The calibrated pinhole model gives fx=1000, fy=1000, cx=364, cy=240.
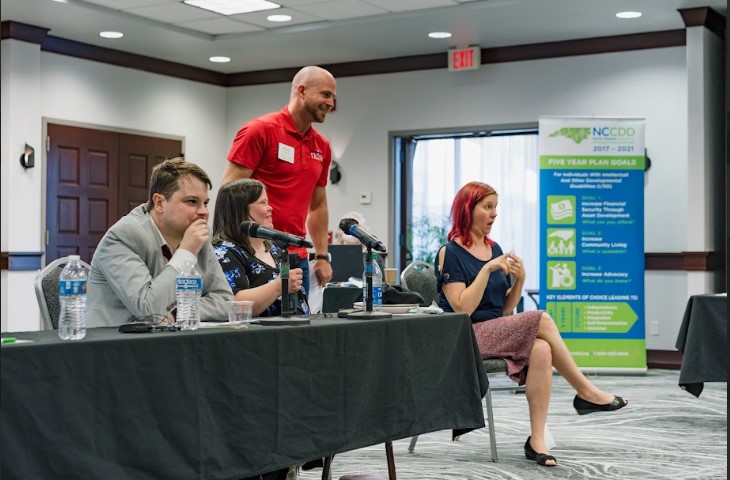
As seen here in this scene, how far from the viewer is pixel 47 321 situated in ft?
10.0

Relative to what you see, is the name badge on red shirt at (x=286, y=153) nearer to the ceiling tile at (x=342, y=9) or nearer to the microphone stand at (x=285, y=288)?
the microphone stand at (x=285, y=288)

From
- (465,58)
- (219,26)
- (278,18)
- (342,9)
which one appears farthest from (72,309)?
(465,58)

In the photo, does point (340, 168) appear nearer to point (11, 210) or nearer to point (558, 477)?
point (11, 210)

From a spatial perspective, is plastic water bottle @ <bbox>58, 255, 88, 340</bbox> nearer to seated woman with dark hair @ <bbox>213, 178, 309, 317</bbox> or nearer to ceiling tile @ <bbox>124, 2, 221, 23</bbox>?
seated woman with dark hair @ <bbox>213, 178, 309, 317</bbox>

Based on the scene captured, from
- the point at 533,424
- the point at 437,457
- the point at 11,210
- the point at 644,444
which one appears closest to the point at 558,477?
the point at 533,424

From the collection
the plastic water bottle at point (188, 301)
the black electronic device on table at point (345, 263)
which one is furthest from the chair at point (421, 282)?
the plastic water bottle at point (188, 301)

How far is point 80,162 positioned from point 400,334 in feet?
20.2

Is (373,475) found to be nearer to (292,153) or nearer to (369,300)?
(369,300)

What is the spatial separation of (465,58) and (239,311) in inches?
256

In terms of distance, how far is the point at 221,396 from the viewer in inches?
92.9

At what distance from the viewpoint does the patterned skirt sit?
4172mm

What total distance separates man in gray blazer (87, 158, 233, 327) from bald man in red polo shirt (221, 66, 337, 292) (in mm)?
1056

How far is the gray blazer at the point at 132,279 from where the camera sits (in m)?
2.64

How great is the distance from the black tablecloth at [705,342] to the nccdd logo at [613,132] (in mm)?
3145
